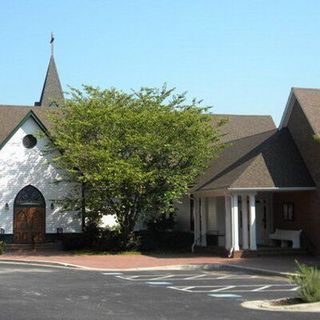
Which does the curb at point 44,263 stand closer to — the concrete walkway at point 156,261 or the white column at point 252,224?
the concrete walkway at point 156,261

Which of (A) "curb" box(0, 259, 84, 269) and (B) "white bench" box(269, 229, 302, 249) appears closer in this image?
(A) "curb" box(0, 259, 84, 269)

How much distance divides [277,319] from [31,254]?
20.6 metres

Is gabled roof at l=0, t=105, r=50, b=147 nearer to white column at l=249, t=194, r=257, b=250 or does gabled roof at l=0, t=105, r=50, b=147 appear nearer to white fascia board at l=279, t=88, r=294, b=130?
white fascia board at l=279, t=88, r=294, b=130

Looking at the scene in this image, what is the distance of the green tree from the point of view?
93.6 feet

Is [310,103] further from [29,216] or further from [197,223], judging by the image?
[29,216]

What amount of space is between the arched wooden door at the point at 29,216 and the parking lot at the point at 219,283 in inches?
552

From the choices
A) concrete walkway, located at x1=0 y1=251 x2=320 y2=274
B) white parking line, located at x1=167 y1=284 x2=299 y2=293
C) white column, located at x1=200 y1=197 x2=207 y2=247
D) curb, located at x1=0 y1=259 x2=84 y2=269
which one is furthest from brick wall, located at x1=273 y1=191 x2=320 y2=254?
curb, located at x1=0 y1=259 x2=84 y2=269

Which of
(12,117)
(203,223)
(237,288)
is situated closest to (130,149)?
(203,223)

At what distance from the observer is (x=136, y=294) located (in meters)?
15.0

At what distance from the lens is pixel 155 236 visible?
32.7m

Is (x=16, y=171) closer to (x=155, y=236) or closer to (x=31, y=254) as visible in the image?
(x=31, y=254)

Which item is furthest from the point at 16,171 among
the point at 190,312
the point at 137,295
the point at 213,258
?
the point at 190,312

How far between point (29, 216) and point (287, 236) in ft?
47.2

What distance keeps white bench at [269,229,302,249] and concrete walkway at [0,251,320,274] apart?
125 centimetres
